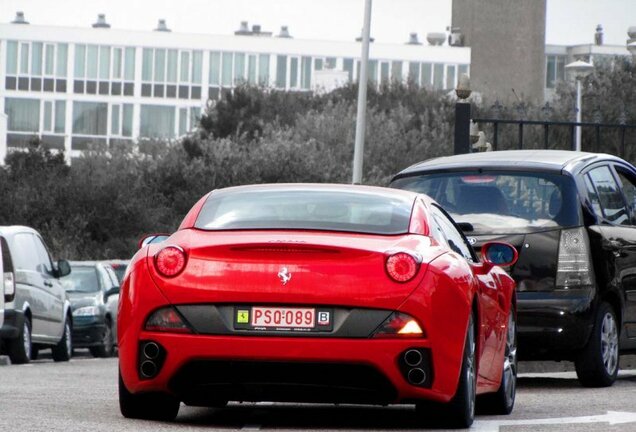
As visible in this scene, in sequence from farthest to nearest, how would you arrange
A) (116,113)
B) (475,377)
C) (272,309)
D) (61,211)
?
(116,113) → (61,211) → (475,377) → (272,309)

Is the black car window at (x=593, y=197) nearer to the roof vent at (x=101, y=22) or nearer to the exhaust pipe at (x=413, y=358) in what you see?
the exhaust pipe at (x=413, y=358)

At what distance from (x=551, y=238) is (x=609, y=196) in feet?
4.03

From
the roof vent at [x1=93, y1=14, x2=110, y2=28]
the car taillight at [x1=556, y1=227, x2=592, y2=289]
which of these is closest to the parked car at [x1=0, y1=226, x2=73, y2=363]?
the car taillight at [x1=556, y1=227, x2=592, y2=289]

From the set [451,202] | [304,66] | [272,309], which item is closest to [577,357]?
[451,202]

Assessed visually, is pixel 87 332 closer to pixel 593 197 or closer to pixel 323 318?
pixel 593 197

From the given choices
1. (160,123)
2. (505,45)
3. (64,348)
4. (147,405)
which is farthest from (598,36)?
(147,405)

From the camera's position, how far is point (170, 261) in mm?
9188

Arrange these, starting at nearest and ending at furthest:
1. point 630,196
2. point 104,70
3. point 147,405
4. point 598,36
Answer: point 147,405 → point 630,196 → point 104,70 → point 598,36

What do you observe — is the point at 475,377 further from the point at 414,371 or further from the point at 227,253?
the point at 227,253

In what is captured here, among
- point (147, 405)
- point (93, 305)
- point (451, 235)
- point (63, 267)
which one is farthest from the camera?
point (93, 305)

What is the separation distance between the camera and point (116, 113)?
102125 millimetres

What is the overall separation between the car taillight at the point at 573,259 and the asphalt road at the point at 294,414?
82cm

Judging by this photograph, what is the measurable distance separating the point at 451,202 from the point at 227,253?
16.3ft

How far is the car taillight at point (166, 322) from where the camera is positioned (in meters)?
9.09
